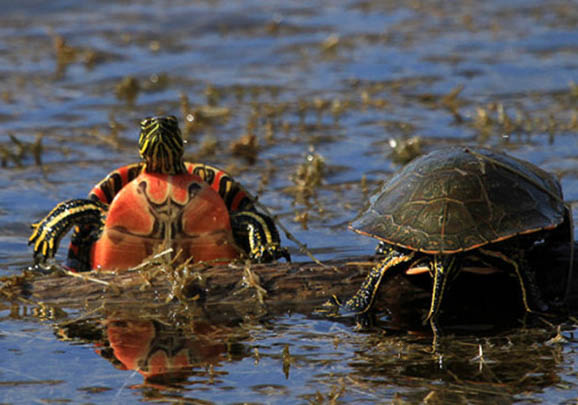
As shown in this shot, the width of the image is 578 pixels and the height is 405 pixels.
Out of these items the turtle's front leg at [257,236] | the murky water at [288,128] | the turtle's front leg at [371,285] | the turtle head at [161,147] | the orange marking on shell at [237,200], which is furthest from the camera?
the orange marking on shell at [237,200]

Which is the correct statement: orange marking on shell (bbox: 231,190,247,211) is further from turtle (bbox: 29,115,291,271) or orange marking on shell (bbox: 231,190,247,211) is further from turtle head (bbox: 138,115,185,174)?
turtle head (bbox: 138,115,185,174)

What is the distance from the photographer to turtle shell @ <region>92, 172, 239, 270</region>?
6359mm

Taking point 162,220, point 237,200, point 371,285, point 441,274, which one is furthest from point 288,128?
point 441,274

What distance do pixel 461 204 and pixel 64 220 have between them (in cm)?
275

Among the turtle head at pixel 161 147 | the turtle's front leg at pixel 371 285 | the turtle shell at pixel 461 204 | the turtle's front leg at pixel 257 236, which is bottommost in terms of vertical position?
the turtle's front leg at pixel 371 285

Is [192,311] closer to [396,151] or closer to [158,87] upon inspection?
[396,151]

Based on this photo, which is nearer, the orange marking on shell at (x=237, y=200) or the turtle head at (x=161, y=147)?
the turtle head at (x=161, y=147)

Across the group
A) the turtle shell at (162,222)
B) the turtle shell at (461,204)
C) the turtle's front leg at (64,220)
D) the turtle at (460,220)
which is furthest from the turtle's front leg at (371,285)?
the turtle's front leg at (64,220)

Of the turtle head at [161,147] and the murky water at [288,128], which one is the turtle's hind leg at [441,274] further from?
the turtle head at [161,147]

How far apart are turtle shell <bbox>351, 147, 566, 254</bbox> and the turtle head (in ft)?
4.94

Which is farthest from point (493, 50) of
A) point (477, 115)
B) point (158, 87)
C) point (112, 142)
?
point (112, 142)

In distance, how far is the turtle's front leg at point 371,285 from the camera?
526 centimetres

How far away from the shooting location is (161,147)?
6.45 m

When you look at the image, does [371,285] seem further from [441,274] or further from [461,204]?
[461,204]
